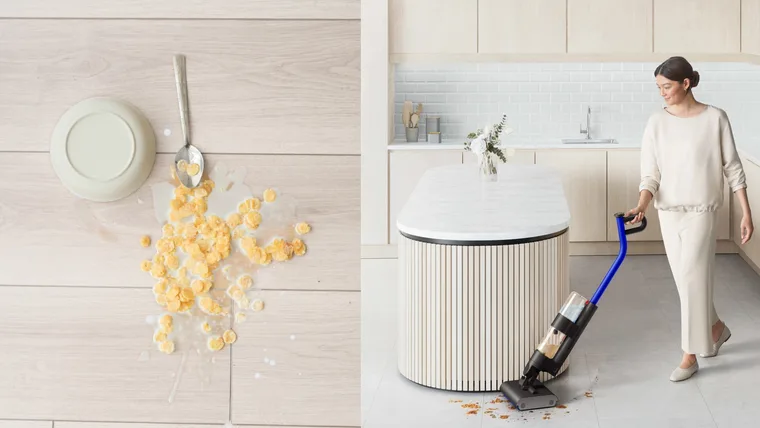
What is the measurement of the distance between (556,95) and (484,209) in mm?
3453

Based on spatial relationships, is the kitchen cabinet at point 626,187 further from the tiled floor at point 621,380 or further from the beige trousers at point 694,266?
the beige trousers at point 694,266

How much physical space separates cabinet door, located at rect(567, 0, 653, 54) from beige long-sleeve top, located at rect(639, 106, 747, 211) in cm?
287

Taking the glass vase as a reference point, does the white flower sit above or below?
above

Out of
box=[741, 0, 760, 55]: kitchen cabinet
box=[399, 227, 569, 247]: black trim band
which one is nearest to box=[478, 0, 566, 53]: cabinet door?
box=[741, 0, 760, 55]: kitchen cabinet

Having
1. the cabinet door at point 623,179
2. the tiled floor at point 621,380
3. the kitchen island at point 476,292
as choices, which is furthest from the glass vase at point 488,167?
the cabinet door at point 623,179

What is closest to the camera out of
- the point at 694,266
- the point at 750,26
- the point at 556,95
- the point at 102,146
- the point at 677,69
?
the point at 102,146

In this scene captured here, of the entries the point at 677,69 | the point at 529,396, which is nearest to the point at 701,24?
the point at 677,69

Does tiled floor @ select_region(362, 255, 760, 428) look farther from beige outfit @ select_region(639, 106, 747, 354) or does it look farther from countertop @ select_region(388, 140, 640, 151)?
countertop @ select_region(388, 140, 640, 151)

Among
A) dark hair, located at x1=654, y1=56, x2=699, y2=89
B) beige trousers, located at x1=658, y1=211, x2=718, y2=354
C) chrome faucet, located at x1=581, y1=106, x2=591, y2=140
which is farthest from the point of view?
chrome faucet, located at x1=581, y1=106, x2=591, y2=140

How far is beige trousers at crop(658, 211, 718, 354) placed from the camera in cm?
413

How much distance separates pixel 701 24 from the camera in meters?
6.82

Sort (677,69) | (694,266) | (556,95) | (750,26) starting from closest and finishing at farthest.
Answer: (677,69)
(694,266)
(750,26)
(556,95)

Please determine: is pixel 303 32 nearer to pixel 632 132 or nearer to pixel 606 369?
pixel 606 369

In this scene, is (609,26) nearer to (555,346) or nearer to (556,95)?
(556,95)
